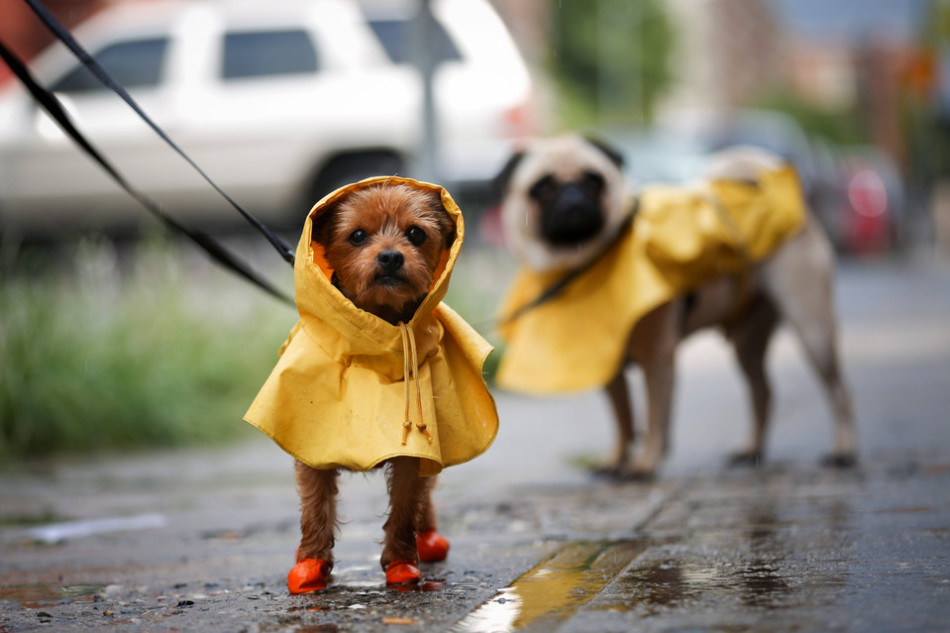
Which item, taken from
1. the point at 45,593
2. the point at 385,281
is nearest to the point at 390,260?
the point at 385,281

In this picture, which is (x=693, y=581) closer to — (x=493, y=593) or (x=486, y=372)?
(x=493, y=593)

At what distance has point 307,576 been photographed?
3.25 m

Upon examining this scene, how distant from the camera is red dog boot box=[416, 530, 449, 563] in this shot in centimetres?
365

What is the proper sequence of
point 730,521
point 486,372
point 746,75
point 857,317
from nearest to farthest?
point 730,521, point 486,372, point 857,317, point 746,75

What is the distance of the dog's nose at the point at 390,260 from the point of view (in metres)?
3.11

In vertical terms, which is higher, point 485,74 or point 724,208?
point 485,74

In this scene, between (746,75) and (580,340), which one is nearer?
(580,340)

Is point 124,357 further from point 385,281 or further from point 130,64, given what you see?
point 130,64

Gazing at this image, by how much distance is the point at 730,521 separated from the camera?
411cm

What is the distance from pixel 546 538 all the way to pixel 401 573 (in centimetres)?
84

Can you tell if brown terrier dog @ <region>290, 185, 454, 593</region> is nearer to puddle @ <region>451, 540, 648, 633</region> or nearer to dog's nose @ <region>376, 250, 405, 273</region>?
dog's nose @ <region>376, 250, 405, 273</region>

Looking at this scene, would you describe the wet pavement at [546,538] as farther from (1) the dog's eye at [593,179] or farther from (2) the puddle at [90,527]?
(1) the dog's eye at [593,179]

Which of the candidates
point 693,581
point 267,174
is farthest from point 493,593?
point 267,174

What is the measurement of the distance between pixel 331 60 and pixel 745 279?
6.60m
